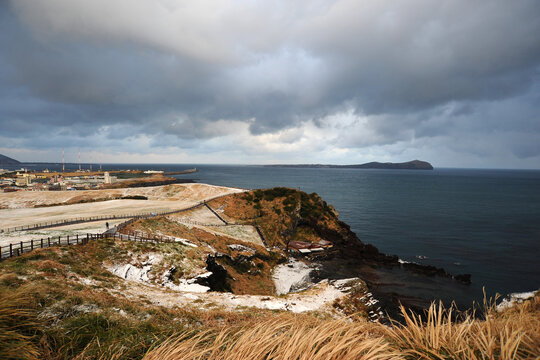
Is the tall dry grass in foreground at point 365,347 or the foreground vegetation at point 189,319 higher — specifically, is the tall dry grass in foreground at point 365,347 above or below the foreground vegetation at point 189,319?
above

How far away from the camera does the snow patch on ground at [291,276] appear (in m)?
27.0

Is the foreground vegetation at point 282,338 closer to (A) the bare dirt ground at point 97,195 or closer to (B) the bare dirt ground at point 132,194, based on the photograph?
(B) the bare dirt ground at point 132,194

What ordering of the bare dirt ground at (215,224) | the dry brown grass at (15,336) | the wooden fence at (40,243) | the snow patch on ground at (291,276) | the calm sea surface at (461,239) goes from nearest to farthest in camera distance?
the dry brown grass at (15,336) < the wooden fence at (40,243) < the snow patch on ground at (291,276) < the calm sea surface at (461,239) < the bare dirt ground at (215,224)

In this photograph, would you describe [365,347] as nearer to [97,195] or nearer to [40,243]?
[40,243]

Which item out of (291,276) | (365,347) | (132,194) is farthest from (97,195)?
(365,347)

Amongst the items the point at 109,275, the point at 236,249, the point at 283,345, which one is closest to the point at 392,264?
the point at 236,249

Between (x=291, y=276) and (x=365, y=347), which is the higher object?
(x=365, y=347)

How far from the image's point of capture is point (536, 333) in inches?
101

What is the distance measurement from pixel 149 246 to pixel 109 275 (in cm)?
561

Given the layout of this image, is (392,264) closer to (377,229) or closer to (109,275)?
(377,229)

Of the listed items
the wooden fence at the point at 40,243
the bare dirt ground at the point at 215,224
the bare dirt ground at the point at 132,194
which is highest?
the wooden fence at the point at 40,243

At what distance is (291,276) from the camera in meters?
30.1

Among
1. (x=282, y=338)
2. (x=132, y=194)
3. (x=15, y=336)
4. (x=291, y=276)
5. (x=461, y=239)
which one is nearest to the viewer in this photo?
(x=282, y=338)

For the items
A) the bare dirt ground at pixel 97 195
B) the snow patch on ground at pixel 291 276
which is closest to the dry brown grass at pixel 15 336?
the snow patch on ground at pixel 291 276
